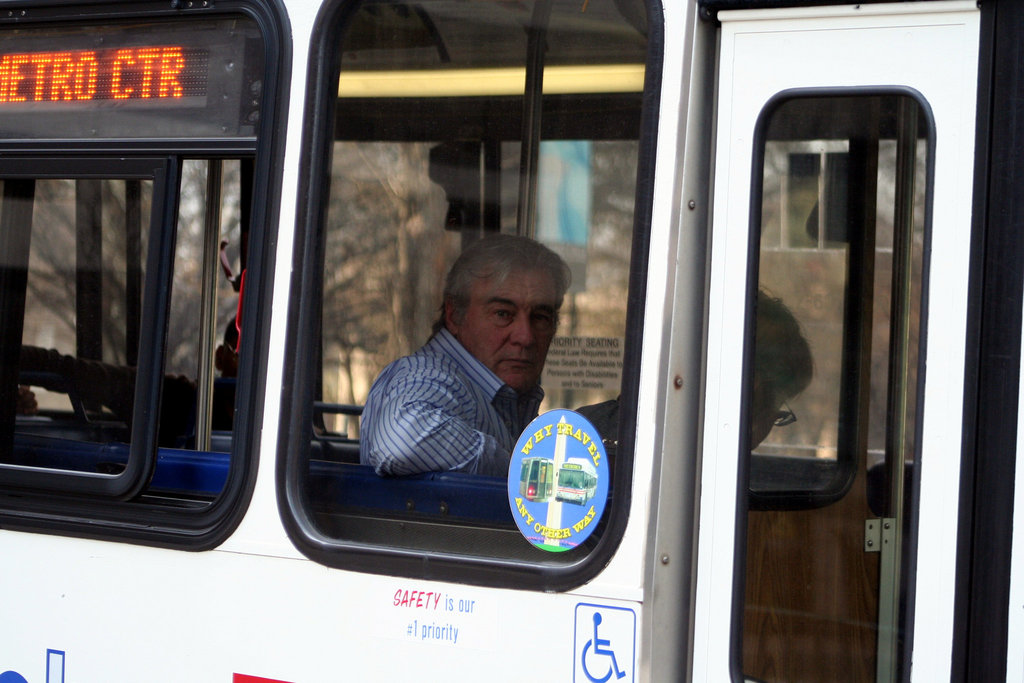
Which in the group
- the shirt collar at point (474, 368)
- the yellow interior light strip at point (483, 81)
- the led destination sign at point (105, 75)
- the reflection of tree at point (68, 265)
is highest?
the yellow interior light strip at point (483, 81)

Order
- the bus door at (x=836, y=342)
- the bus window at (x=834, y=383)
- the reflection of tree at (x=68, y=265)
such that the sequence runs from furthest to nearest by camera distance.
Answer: the reflection of tree at (x=68, y=265), the bus window at (x=834, y=383), the bus door at (x=836, y=342)

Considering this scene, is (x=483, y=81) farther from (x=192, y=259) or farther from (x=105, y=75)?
(x=192, y=259)

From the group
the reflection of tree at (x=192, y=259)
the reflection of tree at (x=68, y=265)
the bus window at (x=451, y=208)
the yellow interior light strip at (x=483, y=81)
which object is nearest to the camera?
the bus window at (x=451, y=208)

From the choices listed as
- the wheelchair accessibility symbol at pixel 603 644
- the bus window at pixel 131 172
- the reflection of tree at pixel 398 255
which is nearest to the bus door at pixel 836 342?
the wheelchair accessibility symbol at pixel 603 644

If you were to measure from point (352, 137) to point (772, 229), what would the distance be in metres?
1.36

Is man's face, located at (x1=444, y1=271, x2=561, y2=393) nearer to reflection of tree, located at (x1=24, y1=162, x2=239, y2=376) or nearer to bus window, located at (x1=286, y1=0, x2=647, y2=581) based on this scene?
bus window, located at (x1=286, y1=0, x2=647, y2=581)

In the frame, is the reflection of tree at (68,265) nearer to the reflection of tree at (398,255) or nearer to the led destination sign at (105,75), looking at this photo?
the led destination sign at (105,75)

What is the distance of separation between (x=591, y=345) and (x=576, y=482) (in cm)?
51

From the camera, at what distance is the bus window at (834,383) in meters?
1.84

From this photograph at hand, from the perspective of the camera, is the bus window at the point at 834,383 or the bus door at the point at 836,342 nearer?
the bus door at the point at 836,342

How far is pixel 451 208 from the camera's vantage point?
285cm

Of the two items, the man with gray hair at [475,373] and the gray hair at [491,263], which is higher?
the gray hair at [491,263]

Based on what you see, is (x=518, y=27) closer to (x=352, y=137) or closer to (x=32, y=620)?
(x=352, y=137)

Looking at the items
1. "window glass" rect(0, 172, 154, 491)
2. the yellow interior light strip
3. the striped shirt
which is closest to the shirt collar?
the striped shirt
